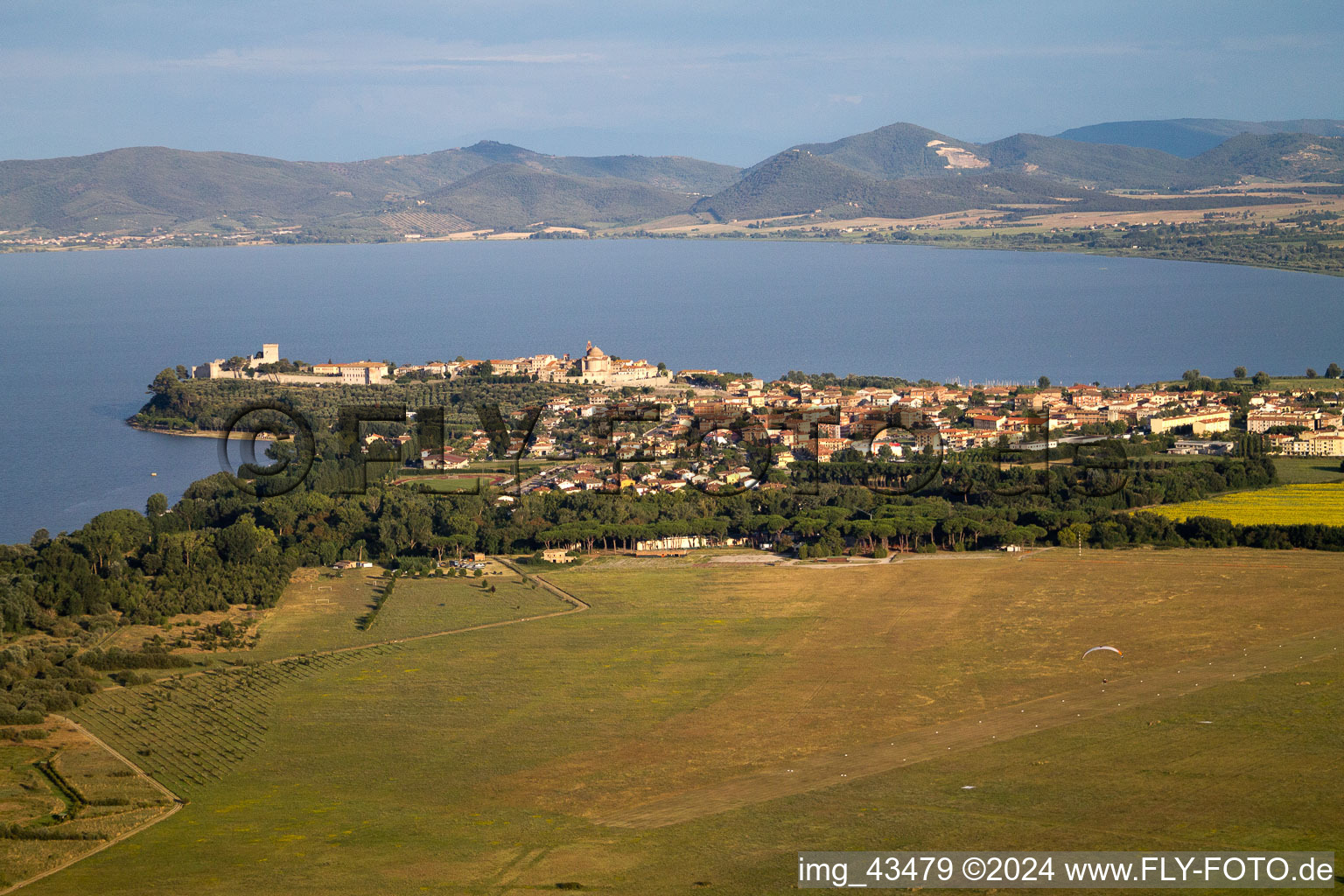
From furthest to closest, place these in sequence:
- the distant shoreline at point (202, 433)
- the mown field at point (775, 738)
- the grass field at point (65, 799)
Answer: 1. the distant shoreline at point (202, 433)
2. the grass field at point (65, 799)
3. the mown field at point (775, 738)

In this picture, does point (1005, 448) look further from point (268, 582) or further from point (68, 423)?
point (68, 423)

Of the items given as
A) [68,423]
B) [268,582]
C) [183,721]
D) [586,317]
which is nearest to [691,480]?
[268,582]

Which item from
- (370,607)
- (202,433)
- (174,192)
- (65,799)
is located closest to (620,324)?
(202,433)

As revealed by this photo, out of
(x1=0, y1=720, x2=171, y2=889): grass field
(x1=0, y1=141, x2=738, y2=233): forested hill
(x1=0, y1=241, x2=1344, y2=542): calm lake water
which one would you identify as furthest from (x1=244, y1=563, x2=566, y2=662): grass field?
(x1=0, y1=141, x2=738, y2=233): forested hill

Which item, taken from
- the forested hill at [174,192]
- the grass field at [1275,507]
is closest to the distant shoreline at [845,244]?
the forested hill at [174,192]

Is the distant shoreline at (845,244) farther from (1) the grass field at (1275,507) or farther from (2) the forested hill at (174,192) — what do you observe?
(1) the grass field at (1275,507)

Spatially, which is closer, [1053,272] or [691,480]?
[691,480]
